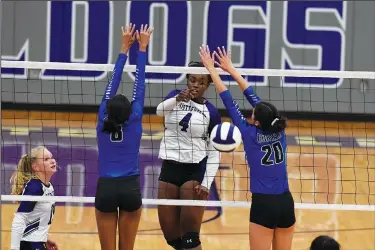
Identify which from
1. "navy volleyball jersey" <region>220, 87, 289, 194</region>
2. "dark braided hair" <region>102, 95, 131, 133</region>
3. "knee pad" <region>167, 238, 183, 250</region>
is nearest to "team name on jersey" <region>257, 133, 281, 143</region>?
"navy volleyball jersey" <region>220, 87, 289, 194</region>

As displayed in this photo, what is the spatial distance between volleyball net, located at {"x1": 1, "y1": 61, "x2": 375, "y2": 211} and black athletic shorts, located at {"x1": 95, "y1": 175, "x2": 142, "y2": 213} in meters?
3.54

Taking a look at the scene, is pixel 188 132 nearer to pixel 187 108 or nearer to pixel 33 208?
pixel 187 108

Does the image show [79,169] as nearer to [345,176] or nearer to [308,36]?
[345,176]

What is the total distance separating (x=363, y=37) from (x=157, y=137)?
515 cm

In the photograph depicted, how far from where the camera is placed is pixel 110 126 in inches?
259

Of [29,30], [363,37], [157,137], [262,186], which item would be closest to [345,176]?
[157,137]

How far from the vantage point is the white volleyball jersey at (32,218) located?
6910mm

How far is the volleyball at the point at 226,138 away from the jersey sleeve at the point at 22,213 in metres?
1.67

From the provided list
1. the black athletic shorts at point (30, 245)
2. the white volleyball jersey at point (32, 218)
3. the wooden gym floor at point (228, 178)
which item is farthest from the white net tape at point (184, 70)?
the wooden gym floor at point (228, 178)

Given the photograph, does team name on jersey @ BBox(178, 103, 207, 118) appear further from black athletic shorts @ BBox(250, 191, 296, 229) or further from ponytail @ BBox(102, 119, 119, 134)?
black athletic shorts @ BBox(250, 191, 296, 229)

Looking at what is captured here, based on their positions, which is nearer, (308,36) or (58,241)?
(58,241)

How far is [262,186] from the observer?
263 inches

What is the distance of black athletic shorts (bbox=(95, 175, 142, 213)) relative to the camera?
675 centimetres

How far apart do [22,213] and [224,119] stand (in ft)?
31.5
